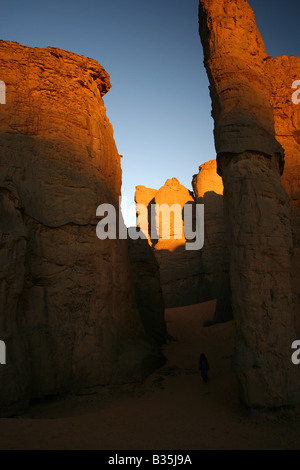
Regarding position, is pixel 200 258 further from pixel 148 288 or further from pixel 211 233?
pixel 148 288

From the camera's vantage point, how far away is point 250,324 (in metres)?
9.09

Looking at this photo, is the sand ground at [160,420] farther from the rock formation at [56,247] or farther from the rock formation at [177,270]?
the rock formation at [177,270]

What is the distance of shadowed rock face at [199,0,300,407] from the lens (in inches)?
344

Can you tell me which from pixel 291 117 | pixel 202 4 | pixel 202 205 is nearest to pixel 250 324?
pixel 291 117

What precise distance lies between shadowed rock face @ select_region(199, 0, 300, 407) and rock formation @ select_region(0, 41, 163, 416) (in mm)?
4633

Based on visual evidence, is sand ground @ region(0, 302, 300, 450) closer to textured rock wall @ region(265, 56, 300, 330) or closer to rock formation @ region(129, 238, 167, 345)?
rock formation @ region(129, 238, 167, 345)

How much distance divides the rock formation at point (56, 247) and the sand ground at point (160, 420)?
731 mm

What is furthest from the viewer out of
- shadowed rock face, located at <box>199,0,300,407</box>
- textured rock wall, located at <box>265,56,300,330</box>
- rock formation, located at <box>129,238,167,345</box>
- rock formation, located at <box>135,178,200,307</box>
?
rock formation, located at <box>135,178,200,307</box>

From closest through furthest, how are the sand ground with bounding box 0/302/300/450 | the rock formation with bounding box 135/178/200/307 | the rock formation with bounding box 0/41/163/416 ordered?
1. the sand ground with bounding box 0/302/300/450
2. the rock formation with bounding box 0/41/163/416
3. the rock formation with bounding box 135/178/200/307

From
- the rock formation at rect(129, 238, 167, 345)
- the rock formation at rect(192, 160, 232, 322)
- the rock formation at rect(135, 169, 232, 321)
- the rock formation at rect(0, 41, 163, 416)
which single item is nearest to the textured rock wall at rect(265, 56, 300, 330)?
the rock formation at rect(0, 41, 163, 416)

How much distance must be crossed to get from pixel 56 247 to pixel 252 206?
6.63 meters

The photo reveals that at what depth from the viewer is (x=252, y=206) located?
9812mm

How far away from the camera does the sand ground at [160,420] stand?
6.74 meters

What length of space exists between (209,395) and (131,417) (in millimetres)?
3149
